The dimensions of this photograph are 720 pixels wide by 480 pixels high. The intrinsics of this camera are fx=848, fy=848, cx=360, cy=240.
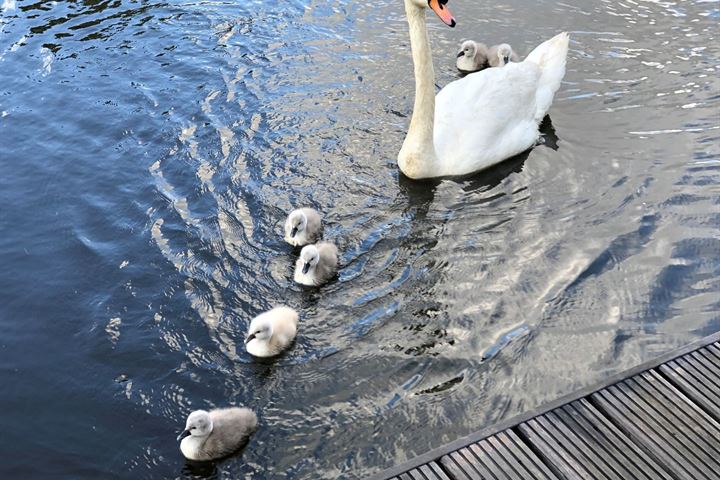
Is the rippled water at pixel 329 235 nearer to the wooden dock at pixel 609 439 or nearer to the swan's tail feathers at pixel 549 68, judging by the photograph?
the swan's tail feathers at pixel 549 68

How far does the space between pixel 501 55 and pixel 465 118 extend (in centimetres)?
226

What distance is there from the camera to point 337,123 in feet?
30.9

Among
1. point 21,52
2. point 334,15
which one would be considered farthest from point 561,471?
point 21,52

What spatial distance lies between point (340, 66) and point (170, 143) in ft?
8.21

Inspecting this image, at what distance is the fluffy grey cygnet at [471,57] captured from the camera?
10.4 m

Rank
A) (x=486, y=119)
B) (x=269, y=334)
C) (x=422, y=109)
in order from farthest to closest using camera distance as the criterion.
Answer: (x=486, y=119), (x=422, y=109), (x=269, y=334)

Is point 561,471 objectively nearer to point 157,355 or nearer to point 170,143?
point 157,355

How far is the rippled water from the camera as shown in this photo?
6.01 metres

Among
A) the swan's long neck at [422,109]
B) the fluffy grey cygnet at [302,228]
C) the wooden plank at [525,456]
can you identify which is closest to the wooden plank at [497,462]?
the wooden plank at [525,456]

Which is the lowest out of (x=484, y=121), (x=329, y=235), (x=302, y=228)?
(x=329, y=235)

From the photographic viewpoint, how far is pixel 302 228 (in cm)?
734

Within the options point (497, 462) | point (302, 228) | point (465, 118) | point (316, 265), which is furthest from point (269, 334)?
point (465, 118)

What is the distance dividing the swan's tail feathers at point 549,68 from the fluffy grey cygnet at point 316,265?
10.9 feet

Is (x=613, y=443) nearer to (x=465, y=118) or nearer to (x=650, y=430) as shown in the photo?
(x=650, y=430)
